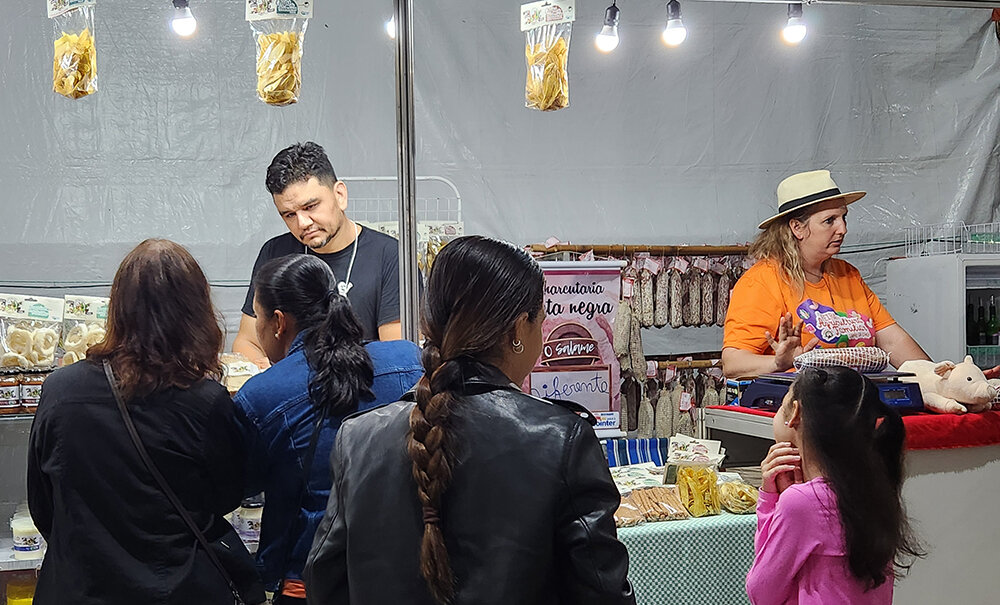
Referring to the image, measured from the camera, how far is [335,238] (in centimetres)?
387

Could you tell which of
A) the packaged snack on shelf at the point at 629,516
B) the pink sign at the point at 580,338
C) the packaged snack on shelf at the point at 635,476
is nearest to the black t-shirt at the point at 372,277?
the pink sign at the point at 580,338

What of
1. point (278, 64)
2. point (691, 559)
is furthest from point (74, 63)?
point (691, 559)

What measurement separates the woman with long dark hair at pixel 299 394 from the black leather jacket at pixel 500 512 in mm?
713

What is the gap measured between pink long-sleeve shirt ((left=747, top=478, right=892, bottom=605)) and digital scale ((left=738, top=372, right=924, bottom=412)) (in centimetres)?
106

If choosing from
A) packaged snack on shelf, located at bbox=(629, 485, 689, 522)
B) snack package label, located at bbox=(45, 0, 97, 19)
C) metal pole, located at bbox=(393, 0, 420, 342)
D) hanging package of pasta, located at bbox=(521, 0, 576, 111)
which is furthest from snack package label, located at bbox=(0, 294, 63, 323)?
packaged snack on shelf, located at bbox=(629, 485, 689, 522)

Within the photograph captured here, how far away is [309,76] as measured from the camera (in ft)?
17.4

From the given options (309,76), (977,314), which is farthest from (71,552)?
(977,314)

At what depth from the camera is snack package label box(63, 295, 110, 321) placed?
3209mm

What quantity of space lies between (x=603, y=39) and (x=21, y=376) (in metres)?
2.45

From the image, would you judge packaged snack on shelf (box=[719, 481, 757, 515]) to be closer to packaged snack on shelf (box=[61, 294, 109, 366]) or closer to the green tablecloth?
the green tablecloth

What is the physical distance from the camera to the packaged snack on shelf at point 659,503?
3209 mm

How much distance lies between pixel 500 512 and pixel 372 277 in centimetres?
236

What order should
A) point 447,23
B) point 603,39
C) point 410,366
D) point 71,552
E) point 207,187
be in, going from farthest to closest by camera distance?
1. point 447,23
2. point 207,187
3. point 603,39
4. point 410,366
5. point 71,552

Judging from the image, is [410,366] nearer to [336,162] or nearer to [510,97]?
[336,162]
